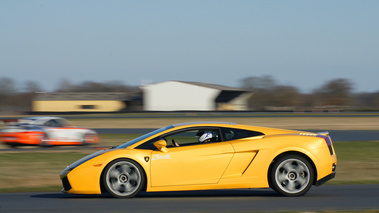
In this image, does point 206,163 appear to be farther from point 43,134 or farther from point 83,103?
point 83,103

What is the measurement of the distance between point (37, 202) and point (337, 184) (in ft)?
18.5

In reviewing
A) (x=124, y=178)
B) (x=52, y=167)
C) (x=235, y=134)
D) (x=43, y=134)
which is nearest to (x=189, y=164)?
(x=235, y=134)

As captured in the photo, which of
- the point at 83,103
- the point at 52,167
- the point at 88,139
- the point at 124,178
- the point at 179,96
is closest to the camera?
the point at 124,178

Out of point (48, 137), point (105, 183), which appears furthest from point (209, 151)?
point (48, 137)

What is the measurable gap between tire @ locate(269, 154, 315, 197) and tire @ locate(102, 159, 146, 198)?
207 cm

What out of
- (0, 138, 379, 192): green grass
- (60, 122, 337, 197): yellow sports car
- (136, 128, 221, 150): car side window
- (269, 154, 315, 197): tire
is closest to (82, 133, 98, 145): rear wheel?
(0, 138, 379, 192): green grass

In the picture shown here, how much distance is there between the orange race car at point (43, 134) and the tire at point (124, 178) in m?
11.5

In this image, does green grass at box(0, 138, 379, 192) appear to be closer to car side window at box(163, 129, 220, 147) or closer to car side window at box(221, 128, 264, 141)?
car side window at box(163, 129, 220, 147)

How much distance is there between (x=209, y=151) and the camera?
7.43 meters

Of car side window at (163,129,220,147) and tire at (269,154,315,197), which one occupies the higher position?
car side window at (163,129,220,147)

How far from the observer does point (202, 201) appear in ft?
23.4

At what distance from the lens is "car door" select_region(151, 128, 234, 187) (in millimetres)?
7312

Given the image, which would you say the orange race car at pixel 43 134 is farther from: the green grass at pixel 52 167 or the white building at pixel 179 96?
the white building at pixel 179 96

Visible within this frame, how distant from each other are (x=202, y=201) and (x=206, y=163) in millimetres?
597
